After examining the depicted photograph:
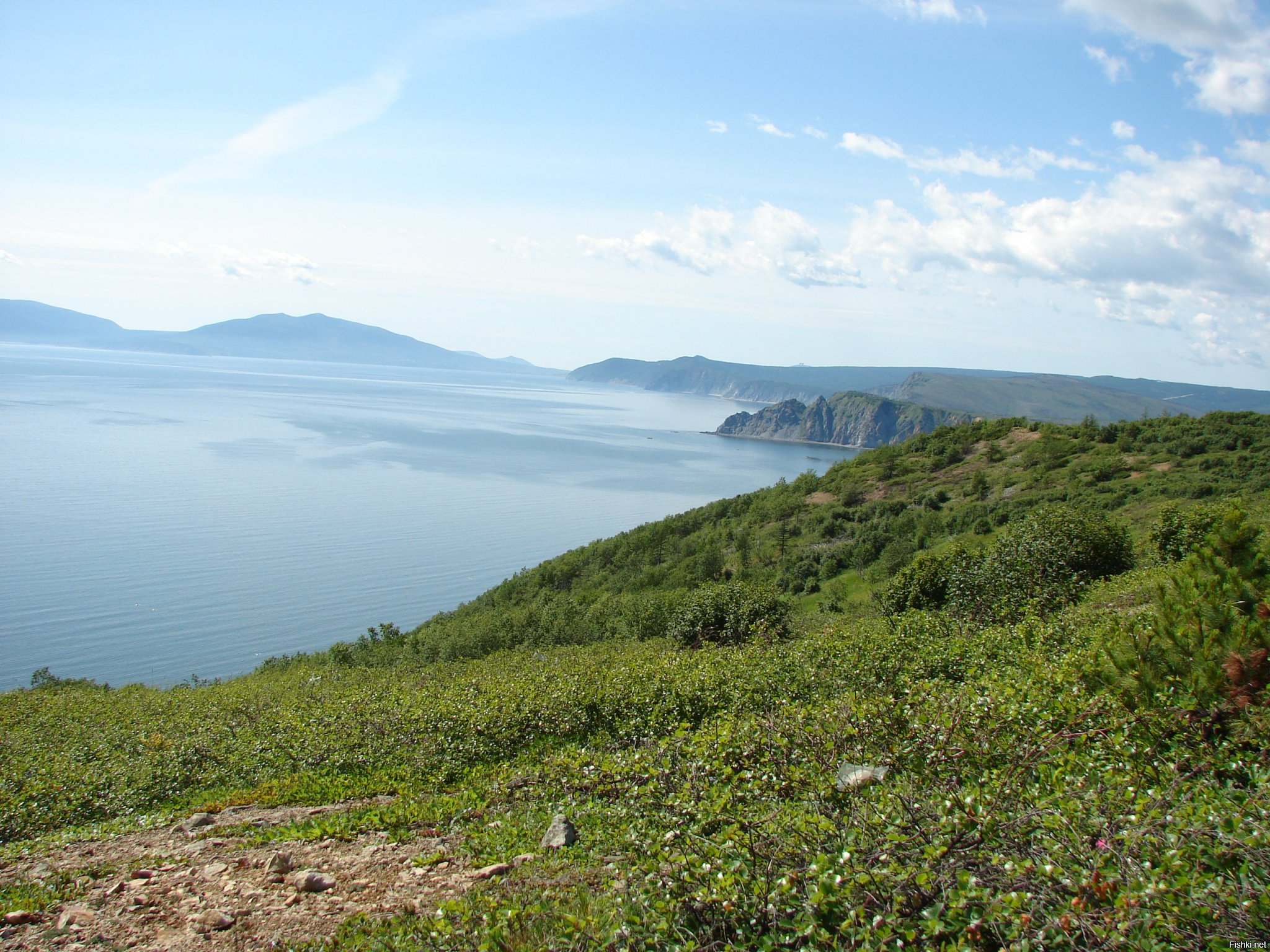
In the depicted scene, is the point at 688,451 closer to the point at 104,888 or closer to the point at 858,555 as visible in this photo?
the point at 858,555

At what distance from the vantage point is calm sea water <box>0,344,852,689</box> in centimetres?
4734

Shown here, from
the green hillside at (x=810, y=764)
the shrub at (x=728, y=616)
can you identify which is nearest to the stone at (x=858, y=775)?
the green hillside at (x=810, y=764)

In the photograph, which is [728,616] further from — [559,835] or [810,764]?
[559,835]

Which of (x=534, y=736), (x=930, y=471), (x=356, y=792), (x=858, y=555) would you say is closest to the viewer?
(x=356, y=792)

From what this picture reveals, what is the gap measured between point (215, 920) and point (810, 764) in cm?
549

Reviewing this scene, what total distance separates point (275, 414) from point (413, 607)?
4653 inches

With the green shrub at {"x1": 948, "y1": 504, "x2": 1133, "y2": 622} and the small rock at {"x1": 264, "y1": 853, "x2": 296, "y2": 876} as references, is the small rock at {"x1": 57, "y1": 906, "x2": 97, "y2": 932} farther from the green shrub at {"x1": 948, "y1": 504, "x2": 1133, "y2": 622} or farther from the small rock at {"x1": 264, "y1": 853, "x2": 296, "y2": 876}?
the green shrub at {"x1": 948, "y1": 504, "x2": 1133, "y2": 622}

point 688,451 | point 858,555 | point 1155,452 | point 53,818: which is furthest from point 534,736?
point 688,451

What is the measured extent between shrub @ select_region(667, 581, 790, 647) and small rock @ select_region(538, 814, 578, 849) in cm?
1596

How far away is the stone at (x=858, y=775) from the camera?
22.6 feet

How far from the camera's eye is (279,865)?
24.5 feet

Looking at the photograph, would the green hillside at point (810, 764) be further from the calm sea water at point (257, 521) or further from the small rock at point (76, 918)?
the calm sea water at point (257, 521)

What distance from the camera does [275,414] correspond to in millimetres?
156500

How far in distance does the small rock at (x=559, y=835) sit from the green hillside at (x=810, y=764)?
0.45 ft
